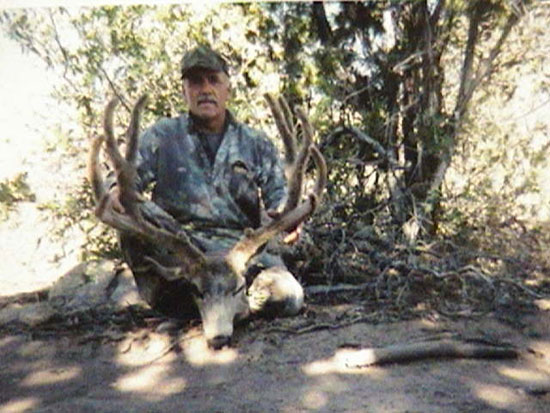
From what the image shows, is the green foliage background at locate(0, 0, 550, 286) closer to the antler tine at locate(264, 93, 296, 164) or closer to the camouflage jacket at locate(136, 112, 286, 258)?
the camouflage jacket at locate(136, 112, 286, 258)

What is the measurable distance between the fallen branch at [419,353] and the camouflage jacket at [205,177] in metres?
0.72

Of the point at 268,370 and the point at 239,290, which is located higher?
the point at 239,290

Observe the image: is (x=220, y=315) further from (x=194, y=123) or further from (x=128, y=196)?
(x=194, y=123)

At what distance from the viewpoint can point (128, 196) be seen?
1.81m

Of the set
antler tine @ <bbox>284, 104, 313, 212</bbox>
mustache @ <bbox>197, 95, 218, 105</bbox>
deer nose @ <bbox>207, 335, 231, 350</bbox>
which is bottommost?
deer nose @ <bbox>207, 335, 231, 350</bbox>

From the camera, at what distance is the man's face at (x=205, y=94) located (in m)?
2.22

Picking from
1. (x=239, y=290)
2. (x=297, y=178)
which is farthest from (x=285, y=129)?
(x=239, y=290)

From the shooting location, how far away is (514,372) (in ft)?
5.17

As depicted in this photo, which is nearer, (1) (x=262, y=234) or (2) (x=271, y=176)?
(1) (x=262, y=234)

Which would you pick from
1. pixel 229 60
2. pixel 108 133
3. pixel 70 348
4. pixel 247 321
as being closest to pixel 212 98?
pixel 229 60

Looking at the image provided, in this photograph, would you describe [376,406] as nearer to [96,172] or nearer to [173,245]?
[173,245]

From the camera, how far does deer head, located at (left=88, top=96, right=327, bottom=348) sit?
1.73 meters

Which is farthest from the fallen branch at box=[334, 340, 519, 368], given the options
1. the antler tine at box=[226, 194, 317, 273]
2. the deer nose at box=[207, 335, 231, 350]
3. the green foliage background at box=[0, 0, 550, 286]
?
the green foliage background at box=[0, 0, 550, 286]

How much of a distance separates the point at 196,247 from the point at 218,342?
339mm
